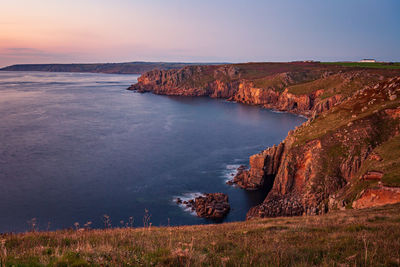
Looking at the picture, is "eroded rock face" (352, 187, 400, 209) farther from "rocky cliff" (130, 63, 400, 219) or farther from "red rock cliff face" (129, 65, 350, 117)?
"red rock cliff face" (129, 65, 350, 117)

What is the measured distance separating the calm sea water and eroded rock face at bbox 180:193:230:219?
1.00 meters

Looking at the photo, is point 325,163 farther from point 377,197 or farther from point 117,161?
point 117,161

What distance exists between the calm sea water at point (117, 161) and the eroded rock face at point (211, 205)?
100 cm

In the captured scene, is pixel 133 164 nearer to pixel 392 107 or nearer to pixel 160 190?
pixel 160 190

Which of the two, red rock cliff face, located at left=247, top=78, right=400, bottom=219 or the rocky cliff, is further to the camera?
red rock cliff face, located at left=247, top=78, right=400, bottom=219

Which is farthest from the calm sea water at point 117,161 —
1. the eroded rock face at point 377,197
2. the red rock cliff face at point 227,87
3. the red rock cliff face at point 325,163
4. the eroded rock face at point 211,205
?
the eroded rock face at point 377,197

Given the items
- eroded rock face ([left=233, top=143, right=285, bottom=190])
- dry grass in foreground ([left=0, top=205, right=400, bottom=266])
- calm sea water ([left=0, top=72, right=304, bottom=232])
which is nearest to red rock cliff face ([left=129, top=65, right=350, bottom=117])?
calm sea water ([left=0, top=72, right=304, bottom=232])

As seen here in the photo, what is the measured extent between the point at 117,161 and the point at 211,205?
2487cm

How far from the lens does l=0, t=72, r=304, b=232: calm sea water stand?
3675 cm

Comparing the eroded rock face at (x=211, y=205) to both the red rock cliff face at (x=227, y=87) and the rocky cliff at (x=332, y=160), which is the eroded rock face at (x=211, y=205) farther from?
the red rock cliff face at (x=227, y=87)

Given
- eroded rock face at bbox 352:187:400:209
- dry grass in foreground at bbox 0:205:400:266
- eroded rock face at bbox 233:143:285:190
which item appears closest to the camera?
dry grass in foreground at bbox 0:205:400:266

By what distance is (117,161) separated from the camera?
54094 mm

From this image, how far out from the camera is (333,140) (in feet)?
113

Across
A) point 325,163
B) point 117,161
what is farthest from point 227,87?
point 325,163
